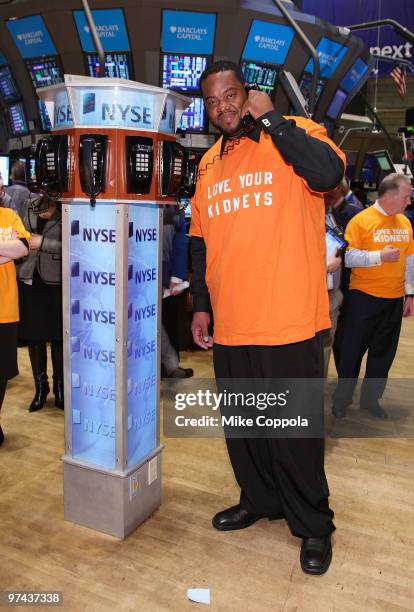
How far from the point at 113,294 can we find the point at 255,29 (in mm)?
5735

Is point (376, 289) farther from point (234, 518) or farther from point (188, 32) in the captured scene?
point (188, 32)

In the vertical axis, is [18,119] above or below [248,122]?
above

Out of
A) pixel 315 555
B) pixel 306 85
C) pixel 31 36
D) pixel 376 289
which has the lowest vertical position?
pixel 315 555

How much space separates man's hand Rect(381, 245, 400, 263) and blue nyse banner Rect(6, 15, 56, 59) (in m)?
5.62

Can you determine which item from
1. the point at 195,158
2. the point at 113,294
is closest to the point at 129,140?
the point at 195,158

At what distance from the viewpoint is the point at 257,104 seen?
6.03 ft

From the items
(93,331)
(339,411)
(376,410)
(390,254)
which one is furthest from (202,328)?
(376,410)

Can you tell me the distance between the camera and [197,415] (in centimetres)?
389

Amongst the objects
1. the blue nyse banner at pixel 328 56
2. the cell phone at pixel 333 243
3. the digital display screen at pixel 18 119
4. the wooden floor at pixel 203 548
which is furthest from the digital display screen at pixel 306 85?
the wooden floor at pixel 203 548

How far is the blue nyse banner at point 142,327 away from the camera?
221cm

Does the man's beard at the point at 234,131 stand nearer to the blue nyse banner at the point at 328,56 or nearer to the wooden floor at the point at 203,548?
the wooden floor at the point at 203,548

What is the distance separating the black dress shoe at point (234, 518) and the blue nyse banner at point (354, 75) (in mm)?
7495

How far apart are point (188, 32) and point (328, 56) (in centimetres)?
229

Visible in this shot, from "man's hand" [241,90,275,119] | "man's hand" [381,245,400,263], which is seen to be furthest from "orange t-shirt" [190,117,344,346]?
"man's hand" [381,245,400,263]
